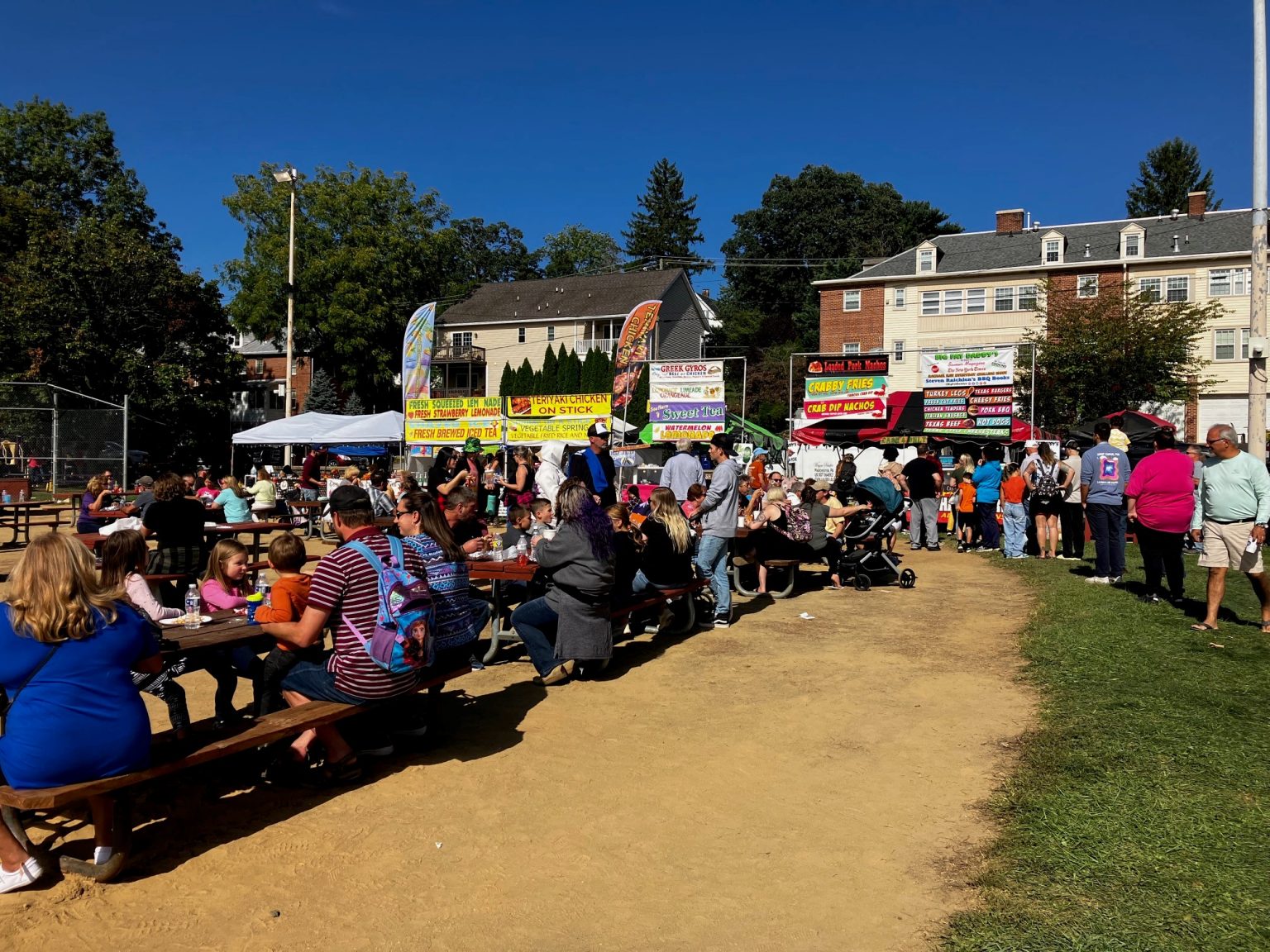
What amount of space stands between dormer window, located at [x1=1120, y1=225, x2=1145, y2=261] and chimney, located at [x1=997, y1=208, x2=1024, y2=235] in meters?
5.87

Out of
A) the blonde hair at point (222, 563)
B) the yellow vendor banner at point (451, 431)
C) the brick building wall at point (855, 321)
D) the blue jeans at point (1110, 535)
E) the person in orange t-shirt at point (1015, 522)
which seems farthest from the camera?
the brick building wall at point (855, 321)

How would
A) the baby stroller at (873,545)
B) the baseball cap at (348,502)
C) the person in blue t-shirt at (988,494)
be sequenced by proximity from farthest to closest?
1. the person in blue t-shirt at (988,494)
2. the baby stroller at (873,545)
3. the baseball cap at (348,502)

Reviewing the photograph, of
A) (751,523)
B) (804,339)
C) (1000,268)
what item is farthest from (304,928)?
(804,339)

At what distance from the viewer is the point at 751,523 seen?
434 inches

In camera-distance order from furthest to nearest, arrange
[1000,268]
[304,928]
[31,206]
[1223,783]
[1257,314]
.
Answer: [1000,268]
[31,206]
[1257,314]
[1223,783]
[304,928]

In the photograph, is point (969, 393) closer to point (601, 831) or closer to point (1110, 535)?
point (1110, 535)

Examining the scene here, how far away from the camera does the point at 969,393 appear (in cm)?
2700

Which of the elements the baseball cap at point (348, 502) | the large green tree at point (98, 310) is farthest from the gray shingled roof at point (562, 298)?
the baseball cap at point (348, 502)

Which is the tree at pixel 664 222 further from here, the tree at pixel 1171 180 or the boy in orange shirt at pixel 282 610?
the boy in orange shirt at pixel 282 610

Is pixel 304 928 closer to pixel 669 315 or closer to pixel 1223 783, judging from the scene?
pixel 1223 783

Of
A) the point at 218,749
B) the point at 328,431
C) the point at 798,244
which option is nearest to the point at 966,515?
the point at 328,431

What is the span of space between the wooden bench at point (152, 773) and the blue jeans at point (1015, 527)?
1272cm

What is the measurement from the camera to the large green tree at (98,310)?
106ft

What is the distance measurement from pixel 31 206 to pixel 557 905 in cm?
4186
